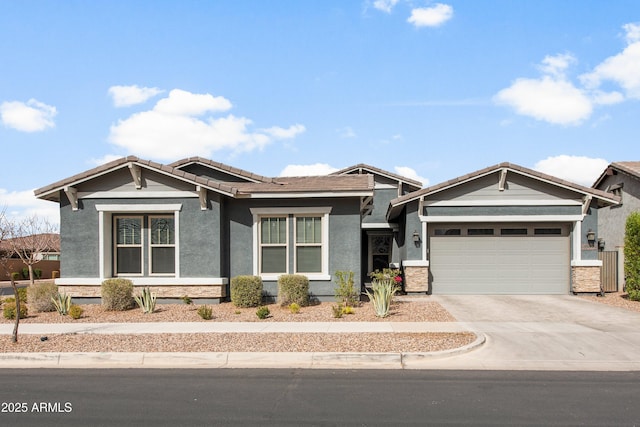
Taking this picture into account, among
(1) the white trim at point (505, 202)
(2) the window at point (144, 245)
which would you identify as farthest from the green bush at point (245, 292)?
(1) the white trim at point (505, 202)

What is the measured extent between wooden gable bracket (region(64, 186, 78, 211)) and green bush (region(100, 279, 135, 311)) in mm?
2759

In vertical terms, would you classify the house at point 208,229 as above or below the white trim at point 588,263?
above

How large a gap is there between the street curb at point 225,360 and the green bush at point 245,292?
17.5 feet

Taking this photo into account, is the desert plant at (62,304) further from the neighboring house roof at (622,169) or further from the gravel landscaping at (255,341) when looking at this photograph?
the neighboring house roof at (622,169)

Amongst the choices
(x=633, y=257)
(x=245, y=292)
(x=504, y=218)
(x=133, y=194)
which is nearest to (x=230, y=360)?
(x=245, y=292)

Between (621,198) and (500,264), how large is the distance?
7.01 meters

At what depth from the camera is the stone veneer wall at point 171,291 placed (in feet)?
47.9

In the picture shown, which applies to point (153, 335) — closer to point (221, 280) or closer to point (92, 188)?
point (221, 280)

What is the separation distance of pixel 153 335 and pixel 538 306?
10.3 metres

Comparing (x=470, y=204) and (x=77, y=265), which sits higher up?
(x=470, y=204)

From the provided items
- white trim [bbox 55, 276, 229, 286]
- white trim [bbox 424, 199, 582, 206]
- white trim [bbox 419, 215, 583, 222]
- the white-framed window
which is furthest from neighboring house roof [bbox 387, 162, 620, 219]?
white trim [bbox 55, 276, 229, 286]

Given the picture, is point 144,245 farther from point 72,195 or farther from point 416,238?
point 416,238

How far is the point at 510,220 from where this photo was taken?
1712 cm

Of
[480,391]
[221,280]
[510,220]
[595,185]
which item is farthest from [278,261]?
[595,185]
